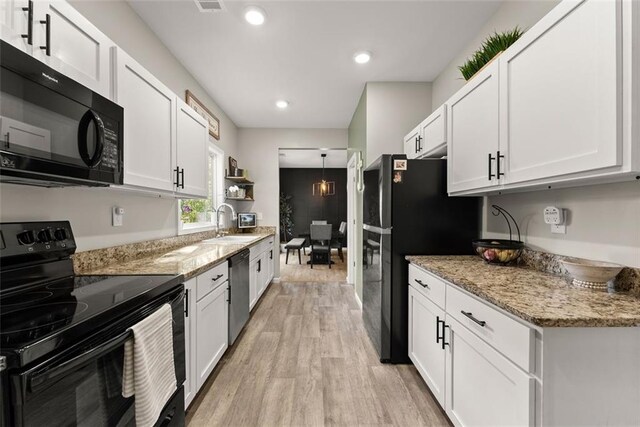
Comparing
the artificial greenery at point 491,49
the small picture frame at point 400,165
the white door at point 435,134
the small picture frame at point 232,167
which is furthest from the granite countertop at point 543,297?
the small picture frame at point 232,167

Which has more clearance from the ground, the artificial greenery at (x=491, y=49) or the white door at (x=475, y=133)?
the artificial greenery at (x=491, y=49)

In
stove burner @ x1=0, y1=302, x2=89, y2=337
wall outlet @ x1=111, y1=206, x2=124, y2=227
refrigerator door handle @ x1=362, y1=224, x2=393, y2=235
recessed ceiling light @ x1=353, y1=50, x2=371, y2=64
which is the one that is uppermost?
recessed ceiling light @ x1=353, y1=50, x2=371, y2=64

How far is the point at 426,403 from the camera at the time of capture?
5.80 ft

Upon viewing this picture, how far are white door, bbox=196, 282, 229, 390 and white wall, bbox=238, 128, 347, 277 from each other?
2.61m

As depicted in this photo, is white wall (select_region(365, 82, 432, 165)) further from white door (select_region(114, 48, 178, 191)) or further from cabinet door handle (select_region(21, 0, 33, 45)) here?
cabinet door handle (select_region(21, 0, 33, 45))

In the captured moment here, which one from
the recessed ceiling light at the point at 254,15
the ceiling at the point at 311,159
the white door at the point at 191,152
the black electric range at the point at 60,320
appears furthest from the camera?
the ceiling at the point at 311,159

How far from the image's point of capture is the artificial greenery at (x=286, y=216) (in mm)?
9267

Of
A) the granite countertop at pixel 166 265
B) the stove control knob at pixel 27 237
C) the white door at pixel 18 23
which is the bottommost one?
the granite countertop at pixel 166 265

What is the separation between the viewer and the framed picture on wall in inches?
114

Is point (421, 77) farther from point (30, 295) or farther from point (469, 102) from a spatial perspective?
point (30, 295)

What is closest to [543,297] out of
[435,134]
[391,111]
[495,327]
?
[495,327]

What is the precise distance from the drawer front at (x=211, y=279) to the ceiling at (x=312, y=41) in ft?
6.22

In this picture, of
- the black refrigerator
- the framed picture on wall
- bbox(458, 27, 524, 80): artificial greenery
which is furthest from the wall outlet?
bbox(458, 27, 524, 80): artificial greenery

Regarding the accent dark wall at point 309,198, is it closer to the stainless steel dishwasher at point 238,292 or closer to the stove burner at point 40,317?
the stainless steel dishwasher at point 238,292
